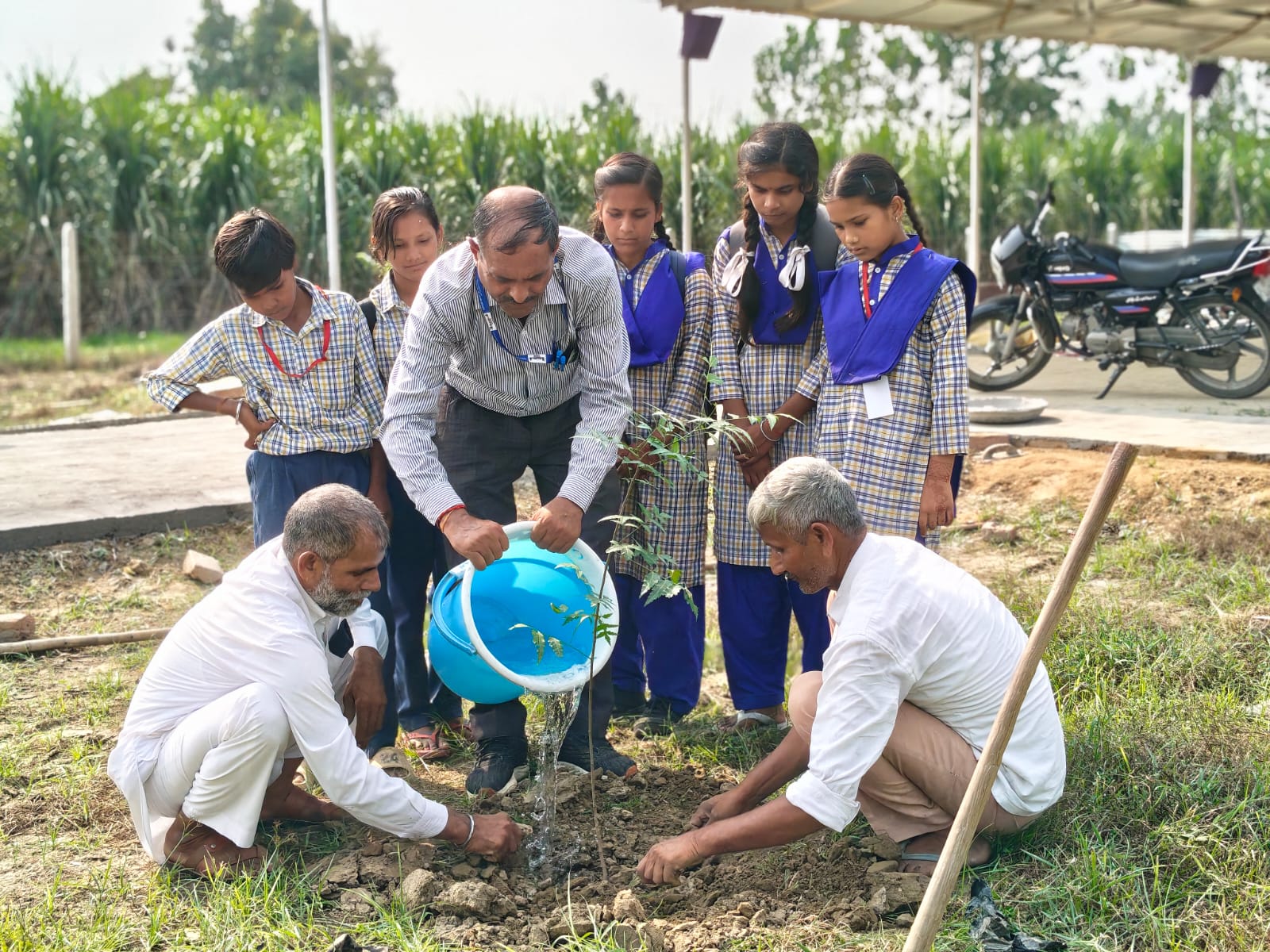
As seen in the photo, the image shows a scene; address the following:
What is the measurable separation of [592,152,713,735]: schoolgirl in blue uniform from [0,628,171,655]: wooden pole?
70.6 inches

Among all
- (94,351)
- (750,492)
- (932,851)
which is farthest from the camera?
(94,351)

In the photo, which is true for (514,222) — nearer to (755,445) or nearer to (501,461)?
(501,461)

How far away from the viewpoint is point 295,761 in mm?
3109

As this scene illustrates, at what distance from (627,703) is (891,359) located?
1463 millimetres

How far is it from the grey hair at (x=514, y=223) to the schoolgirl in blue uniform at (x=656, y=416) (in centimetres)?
62

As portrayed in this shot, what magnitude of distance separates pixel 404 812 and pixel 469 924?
29cm

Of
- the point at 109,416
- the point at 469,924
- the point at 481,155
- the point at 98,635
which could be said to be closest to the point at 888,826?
the point at 469,924

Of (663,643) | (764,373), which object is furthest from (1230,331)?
(663,643)

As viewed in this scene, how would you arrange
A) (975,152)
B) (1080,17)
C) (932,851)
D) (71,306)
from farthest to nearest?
(71,306) < (975,152) < (1080,17) < (932,851)

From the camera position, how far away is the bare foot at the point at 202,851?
2924mm

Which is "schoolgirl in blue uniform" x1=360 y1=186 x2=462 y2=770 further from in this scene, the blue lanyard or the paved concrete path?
the paved concrete path

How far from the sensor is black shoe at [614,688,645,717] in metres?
4.09

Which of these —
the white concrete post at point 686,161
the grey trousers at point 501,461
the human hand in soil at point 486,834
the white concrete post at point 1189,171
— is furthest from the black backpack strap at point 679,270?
the white concrete post at point 1189,171

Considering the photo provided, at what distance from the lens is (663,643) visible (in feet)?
13.0
